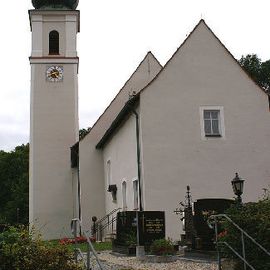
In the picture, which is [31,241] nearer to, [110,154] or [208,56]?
[208,56]

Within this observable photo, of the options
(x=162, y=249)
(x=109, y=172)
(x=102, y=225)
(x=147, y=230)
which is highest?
(x=109, y=172)

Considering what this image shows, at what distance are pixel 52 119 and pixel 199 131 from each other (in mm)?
12635

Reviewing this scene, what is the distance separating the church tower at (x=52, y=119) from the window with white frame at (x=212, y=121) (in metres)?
Answer: 11.7

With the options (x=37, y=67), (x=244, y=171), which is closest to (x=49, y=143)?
(x=37, y=67)

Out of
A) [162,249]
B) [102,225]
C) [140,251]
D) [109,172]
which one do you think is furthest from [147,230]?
[102,225]

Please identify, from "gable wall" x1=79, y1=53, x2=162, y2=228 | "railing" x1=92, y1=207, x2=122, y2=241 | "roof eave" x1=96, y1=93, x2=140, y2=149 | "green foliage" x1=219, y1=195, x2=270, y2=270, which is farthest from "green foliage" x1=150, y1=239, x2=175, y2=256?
"gable wall" x1=79, y1=53, x2=162, y2=228

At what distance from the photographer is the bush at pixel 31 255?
8500 millimetres

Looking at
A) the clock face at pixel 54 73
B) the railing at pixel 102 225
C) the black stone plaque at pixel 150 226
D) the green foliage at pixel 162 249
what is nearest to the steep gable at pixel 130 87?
the clock face at pixel 54 73

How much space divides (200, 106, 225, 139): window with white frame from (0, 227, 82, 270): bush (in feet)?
41.7

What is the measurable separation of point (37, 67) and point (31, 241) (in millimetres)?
23627

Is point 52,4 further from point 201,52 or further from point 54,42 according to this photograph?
point 201,52

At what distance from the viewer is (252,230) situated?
9633 millimetres

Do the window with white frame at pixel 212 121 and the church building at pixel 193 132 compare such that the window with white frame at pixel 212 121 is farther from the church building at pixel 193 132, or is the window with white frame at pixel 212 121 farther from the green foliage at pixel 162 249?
the green foliage at pixel 162 249

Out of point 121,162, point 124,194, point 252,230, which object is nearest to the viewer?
point 252,230
